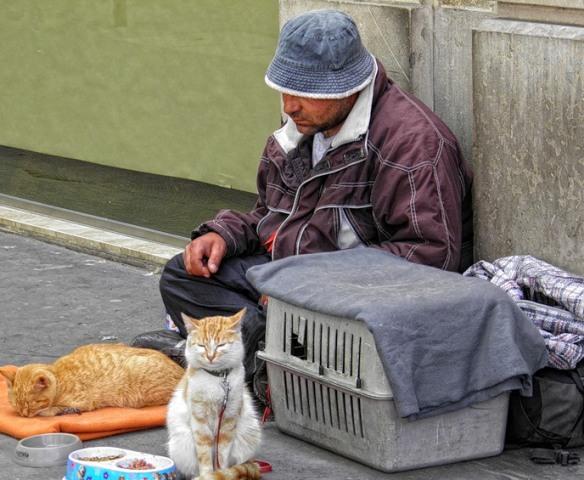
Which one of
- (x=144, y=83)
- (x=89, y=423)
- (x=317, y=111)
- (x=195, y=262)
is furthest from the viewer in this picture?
(x=144, y=83)

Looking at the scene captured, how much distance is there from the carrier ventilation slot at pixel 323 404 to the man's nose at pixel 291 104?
916 mm

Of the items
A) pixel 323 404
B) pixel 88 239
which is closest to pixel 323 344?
pixel 323 404

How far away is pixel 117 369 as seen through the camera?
5312 mm

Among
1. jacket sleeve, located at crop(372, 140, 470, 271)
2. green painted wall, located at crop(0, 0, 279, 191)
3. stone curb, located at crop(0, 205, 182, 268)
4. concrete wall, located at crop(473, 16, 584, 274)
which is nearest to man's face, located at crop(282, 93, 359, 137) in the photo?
jacket sleeve, located at crop(372, 140, 470, 271)

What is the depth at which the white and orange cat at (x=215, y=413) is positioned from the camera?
446cm

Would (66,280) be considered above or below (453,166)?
below

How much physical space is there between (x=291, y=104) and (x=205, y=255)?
687 millimetres

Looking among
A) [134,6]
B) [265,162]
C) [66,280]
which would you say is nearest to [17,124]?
[134,6]

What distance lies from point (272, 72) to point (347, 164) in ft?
1.33

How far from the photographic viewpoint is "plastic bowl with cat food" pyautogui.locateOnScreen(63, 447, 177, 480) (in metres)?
4.42

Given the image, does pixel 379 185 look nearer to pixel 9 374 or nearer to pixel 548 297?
pixel 548 297

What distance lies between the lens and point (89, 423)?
5078mm

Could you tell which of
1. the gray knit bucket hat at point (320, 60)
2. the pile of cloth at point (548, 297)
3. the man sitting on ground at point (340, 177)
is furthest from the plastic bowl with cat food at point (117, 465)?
the gray knit bucket hat at point (320, 60)

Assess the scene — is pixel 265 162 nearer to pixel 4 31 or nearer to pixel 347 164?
pixel 347 164
